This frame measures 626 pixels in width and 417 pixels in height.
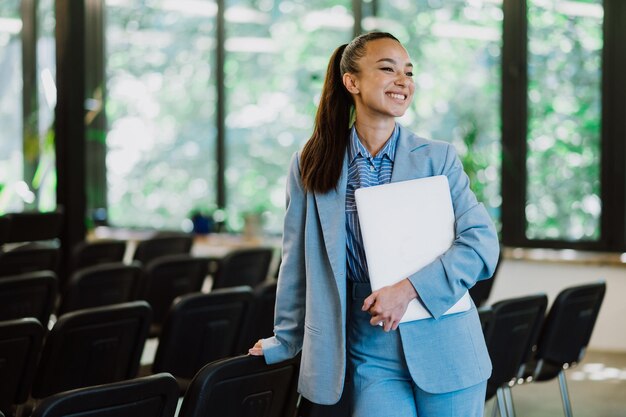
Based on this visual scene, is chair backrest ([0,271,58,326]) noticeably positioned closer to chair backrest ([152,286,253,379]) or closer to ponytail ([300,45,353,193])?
chair backrest ([152,286,253,379])

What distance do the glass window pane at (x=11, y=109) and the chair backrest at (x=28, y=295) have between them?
225 inches

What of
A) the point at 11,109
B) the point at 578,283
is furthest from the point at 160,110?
the point at 578,283

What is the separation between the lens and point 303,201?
2.54 meters

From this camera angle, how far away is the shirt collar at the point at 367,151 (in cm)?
250

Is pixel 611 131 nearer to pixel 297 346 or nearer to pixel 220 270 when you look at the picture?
pixel 220 270

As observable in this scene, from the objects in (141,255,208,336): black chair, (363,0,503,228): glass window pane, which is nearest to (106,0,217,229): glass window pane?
(363,0,503,228): glass window pane

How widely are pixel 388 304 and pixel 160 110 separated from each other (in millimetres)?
7293

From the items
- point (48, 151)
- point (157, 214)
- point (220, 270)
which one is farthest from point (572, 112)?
point (48, 151)

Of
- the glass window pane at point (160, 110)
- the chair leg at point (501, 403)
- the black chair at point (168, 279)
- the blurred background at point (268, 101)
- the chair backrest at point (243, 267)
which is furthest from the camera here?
the glass window pane at point (160, 110)

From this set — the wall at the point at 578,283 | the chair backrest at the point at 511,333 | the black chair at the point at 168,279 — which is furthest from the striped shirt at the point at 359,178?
the wall at the point at 578,283

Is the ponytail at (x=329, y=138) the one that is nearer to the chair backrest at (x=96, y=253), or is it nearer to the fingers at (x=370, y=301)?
the fingers at (x=370, y=301)

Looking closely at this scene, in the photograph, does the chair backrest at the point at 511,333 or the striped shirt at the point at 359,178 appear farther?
the chair backrest at the point at 511,333

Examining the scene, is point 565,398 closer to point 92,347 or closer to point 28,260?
point 92,347

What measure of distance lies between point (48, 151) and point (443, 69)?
417cm
